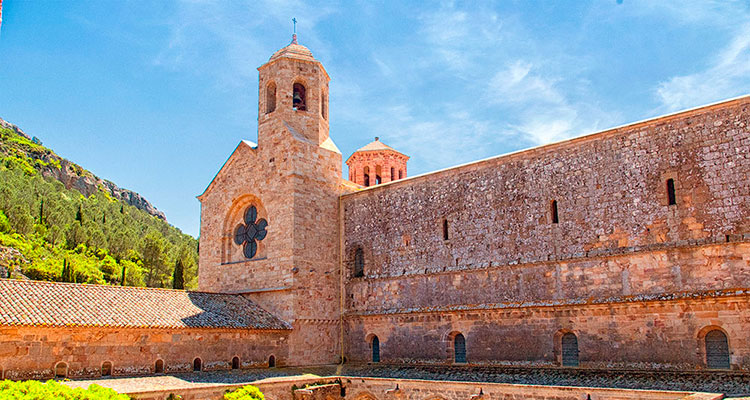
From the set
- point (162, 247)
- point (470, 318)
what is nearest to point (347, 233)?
point (470, 318)

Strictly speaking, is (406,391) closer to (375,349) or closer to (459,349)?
(459,349)

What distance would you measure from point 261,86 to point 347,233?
7156 mm

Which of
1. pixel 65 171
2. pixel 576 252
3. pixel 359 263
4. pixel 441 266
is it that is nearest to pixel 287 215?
pixel 359 263

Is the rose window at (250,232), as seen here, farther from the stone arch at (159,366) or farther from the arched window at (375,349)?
the stone arch at (159,366)

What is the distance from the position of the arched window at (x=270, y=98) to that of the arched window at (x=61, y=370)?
1209 cm

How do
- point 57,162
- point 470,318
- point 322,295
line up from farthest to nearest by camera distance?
point 57,162 → point 322,295 → point 470,318

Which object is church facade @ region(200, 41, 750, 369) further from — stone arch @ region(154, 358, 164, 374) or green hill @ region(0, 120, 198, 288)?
green hill @ region(0, 120, 198, 288)

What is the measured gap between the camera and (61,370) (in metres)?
14.8

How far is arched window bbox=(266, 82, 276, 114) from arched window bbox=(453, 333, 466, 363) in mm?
11684

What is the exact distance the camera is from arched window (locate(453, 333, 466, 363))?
1800 centimetres

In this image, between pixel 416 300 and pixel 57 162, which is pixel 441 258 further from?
pixel 57 162

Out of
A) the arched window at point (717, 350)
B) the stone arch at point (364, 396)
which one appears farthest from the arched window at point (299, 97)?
the arched window at point (717, 350)

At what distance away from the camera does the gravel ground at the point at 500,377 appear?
12.9 m

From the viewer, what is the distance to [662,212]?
48.7 ft
